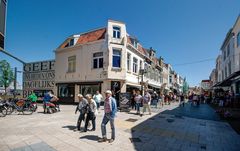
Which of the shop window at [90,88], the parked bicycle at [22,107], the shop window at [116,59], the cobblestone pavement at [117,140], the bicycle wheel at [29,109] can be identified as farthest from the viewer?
the shop window at [90,88]

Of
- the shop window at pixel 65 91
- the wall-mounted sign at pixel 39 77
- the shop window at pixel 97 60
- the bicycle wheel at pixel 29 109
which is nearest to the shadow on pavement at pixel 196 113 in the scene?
the shop window at pixel 97 60

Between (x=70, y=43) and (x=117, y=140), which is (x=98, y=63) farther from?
(x=117, y=140)

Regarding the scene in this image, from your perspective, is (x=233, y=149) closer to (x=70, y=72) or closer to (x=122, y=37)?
(x=122, y=37)

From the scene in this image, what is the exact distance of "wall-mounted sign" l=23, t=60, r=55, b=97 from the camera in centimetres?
5389

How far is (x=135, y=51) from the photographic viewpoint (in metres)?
22.5

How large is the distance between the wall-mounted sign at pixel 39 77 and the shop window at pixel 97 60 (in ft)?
119

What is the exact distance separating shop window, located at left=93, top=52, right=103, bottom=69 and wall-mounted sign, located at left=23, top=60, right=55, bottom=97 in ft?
119

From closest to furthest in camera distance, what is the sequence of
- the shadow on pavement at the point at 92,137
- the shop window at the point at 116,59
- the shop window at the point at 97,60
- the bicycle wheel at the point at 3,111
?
the shadow on pavement at the point at 92,137 < the bicycle wheel at the point at 3,111 < the shop window at the point at 116,59 < the shop window at the point at 97,60

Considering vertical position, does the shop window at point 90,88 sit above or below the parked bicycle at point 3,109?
above

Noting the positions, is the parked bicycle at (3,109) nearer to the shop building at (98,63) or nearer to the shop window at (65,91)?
the shop building at (98,63)

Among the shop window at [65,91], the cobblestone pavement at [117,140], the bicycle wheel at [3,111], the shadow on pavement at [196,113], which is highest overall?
the shop window at [65,91]

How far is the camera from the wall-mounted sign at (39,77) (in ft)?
177

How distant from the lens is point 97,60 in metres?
20.0

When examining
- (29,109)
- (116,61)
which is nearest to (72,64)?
(116,61)
